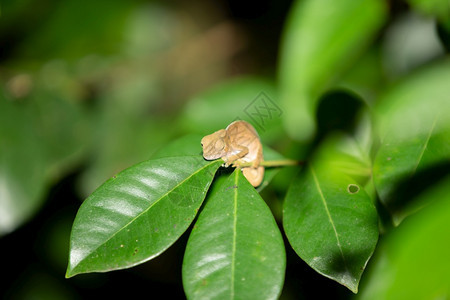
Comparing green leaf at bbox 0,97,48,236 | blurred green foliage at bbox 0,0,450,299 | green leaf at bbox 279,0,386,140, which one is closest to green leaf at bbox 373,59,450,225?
blurred green foliage at bbox 0,0,450,299

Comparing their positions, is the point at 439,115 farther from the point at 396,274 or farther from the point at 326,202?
the point at 396,274

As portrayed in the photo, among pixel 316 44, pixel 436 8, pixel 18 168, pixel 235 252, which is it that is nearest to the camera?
pixel 235 252

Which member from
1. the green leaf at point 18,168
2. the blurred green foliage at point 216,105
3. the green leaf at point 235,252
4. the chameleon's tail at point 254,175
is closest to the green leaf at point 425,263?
the blurred green foliage at point 216,105

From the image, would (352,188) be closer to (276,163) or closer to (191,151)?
(276,163)

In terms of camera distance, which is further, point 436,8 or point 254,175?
point 436,8

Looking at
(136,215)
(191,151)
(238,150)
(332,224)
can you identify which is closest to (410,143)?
(332,224)

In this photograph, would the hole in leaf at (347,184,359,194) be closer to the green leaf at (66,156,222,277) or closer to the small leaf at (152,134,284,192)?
the small leaf at (152,134,284,192)

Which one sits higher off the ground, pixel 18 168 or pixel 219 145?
pixel 219 145
